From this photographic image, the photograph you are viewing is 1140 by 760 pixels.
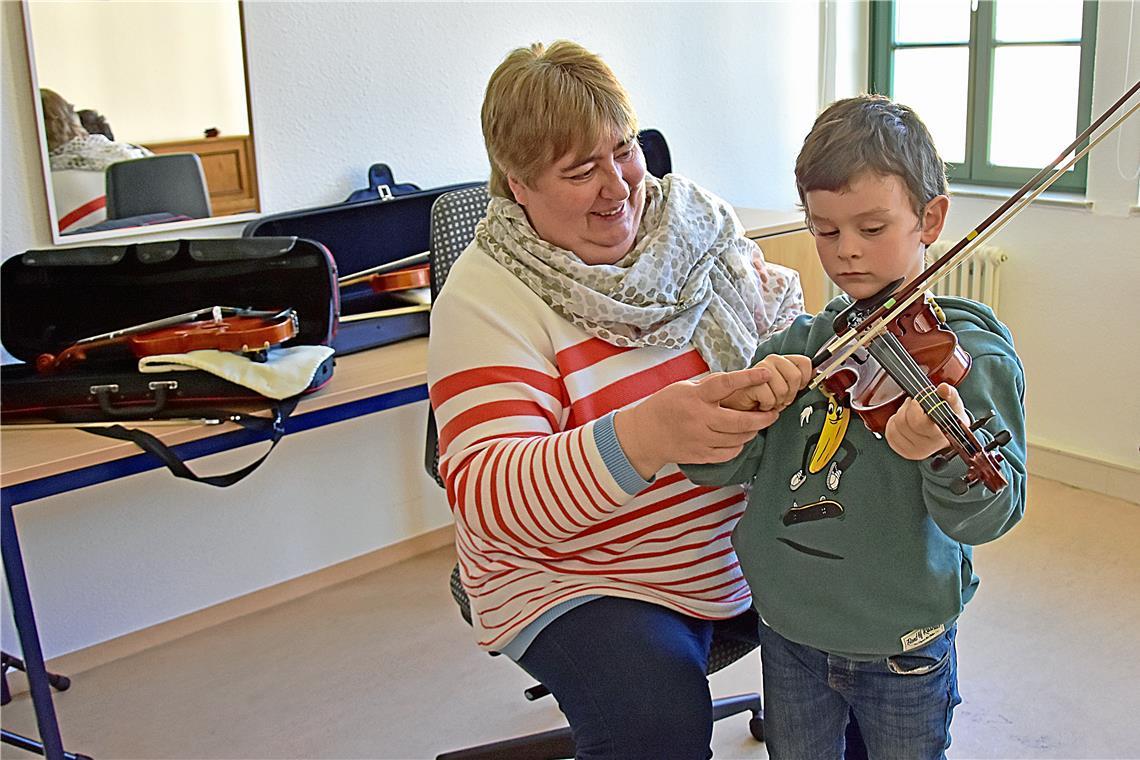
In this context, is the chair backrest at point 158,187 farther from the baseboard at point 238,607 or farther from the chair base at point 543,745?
the chair base at point 543,745

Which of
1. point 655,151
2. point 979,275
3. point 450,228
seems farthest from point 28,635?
point 979,275

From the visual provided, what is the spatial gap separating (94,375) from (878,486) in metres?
1.30

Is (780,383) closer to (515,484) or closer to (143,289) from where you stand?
(515,484)

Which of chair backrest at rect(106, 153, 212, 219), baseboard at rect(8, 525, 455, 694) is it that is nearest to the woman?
chair backrest at rect(106, 153, 212, 219)

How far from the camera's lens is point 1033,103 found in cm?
314

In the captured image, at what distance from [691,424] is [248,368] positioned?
37.1 inches

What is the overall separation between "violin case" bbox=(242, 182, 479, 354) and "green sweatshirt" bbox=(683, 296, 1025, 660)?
1.13 meters

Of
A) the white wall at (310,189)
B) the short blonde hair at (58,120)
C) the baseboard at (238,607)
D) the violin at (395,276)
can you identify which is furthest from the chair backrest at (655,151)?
the short blonde hair at (58,120)

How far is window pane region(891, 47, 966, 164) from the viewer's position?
334cm

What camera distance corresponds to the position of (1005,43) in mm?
3172

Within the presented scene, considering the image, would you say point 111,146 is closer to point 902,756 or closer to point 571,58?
point 571,58

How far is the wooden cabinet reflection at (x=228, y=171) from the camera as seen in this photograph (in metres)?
2.35

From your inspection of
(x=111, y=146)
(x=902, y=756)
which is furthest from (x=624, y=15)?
(x=902, y=756)

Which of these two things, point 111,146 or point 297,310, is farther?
point 111,146
